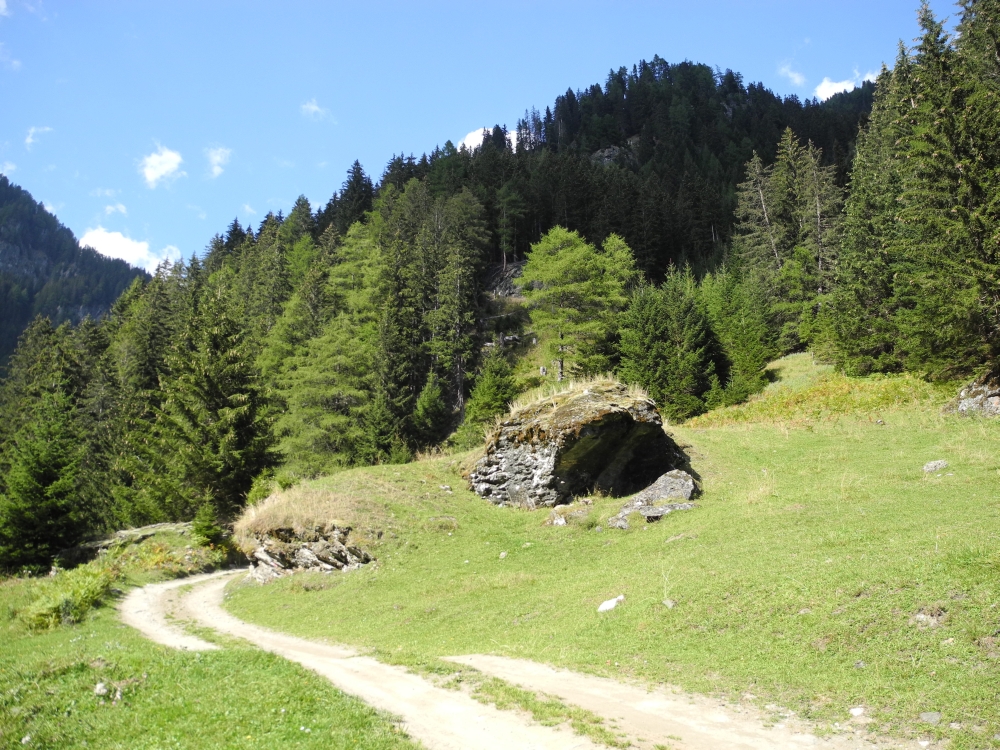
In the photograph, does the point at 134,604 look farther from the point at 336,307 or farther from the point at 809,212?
the point at 809,212

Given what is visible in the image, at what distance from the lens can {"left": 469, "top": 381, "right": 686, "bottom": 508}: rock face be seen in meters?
21.2

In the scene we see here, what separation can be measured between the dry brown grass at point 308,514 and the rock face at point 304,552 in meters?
0.26

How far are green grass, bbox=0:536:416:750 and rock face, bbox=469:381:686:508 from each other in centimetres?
1391

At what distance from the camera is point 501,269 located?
68812 mm

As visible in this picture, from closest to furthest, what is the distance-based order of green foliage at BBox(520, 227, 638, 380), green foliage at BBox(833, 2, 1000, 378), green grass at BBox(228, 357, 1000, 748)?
1. green grass at BBox(228, 357, 1000, 748)
2. green foliage at BBox(833, 2, 1000, 378)
3. green foliage at BBox(520, 227, 638, 380)

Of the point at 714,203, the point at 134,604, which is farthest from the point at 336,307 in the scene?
the point at 714,203

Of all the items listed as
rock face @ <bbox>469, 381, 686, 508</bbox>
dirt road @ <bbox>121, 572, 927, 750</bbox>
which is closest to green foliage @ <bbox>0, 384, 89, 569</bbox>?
rock face @ <bbox>469, 381, 686, 508</bbox>

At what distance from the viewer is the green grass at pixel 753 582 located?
7.16m

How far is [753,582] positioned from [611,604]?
9.72ft

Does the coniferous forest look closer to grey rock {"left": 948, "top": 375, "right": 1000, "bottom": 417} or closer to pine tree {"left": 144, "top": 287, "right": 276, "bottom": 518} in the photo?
pine tree {"left": 144, "top": 287, "right": 276, "bottom": 518}

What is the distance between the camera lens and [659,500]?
18.4 m

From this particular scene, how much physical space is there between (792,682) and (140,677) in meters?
9.74

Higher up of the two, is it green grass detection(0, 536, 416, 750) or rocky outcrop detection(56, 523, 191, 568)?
green grass detection(0, 536, 416, 750)

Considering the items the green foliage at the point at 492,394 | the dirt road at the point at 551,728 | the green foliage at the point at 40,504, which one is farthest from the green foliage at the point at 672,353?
the green foliage at the point at 40,504
